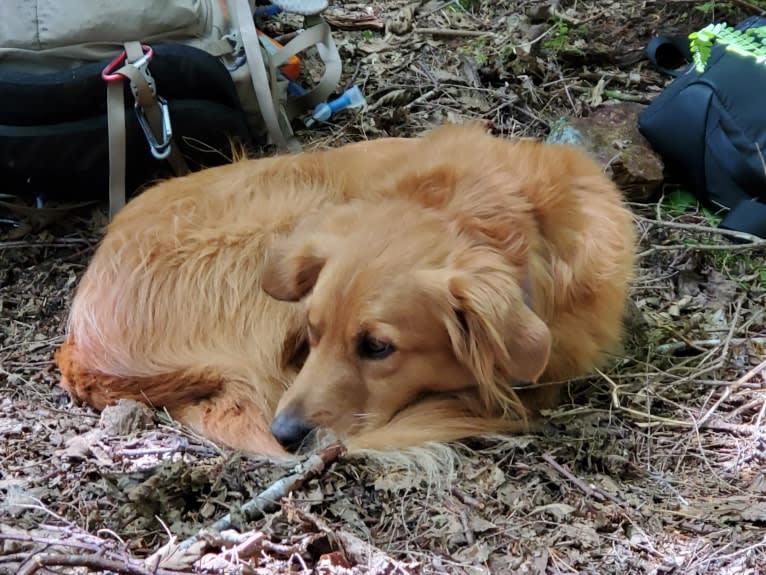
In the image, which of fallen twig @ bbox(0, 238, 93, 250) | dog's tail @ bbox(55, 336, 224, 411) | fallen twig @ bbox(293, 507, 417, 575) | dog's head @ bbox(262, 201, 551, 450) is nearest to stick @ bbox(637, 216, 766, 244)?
dog's head @ bbox(262, 201, 551, 450)

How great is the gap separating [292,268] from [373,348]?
1.44 ft

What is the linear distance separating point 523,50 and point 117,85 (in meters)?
2.52

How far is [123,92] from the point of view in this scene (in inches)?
135

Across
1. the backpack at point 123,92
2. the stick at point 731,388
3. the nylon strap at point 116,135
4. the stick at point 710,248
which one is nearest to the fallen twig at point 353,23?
the backpack at point 123,92

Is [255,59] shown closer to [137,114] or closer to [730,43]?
[137,114]

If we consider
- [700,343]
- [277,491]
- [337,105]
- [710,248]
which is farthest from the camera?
[337,105]

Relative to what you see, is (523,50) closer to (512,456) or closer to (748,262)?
(748,262)

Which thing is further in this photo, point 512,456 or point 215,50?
point 215,50

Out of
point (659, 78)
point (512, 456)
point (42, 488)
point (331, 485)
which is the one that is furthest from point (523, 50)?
point (42, 488)

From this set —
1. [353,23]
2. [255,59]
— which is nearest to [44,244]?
[255,59]

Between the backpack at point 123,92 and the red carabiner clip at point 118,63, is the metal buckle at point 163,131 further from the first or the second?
the red carabiner clip at point 118,63

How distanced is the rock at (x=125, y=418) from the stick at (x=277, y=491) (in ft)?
1.99

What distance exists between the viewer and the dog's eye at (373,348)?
A: 2.69 m

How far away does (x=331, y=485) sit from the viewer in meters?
2.45
